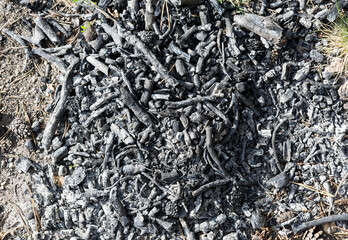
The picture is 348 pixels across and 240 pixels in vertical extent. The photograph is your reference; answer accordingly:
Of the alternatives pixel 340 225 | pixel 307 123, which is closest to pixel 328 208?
pixel 340 225

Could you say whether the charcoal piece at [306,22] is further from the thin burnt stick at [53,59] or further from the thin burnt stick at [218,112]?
the thin burnt stick at [53,59]

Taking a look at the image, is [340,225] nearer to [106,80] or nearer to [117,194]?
[117,194]

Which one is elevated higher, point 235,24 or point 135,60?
point 135,60

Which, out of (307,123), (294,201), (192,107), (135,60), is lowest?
(294,201)

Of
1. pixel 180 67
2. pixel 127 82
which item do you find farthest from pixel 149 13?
pixel 127 82

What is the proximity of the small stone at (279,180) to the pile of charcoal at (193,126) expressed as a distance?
0.03ft

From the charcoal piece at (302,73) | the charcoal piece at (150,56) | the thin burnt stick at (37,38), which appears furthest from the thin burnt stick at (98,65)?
the charcoal piece at (302,73)

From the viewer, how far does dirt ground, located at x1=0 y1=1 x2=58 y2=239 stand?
3.28 meters

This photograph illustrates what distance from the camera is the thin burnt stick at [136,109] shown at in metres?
2.97

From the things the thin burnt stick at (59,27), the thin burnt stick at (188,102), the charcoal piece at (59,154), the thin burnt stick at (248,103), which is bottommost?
the thin burnt stick at (248,103)

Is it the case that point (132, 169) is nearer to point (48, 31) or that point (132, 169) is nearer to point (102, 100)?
point (102, 100)

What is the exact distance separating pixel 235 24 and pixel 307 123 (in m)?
1.17

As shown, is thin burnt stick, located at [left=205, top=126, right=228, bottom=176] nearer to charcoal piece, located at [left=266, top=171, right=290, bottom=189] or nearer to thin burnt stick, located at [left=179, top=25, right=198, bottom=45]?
charcoal piece, located at [left=266, top=171, right=290, bottom=189]

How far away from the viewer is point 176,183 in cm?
294
